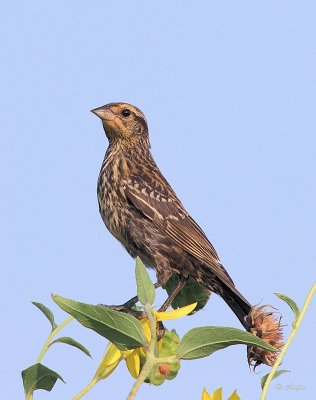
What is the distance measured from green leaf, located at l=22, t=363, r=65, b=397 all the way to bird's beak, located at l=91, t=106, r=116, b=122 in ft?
14.4

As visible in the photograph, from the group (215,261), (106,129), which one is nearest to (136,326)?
(215,261)

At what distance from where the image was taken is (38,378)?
246 cm

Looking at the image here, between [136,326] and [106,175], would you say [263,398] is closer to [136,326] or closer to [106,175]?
[136,326]

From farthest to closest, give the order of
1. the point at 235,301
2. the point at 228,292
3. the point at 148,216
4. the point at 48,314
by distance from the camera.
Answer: the point at 148,216 < the point at 228,292 < the point at 235,301 < the point at 48,314

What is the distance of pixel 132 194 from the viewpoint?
668 centimetres

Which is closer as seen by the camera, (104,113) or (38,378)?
(38,378)

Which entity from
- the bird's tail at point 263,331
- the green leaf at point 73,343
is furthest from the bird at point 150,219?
the green leaf at point 73,343

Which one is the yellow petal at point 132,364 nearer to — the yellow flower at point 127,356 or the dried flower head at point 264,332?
the yellow flower at point 127,356

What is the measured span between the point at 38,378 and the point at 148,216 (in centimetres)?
417

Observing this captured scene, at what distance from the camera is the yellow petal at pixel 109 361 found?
2521 mm

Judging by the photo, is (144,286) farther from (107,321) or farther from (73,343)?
(73,343)

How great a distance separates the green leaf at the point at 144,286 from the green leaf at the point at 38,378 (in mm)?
391

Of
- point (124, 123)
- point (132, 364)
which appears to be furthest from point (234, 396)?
point (124, 123)

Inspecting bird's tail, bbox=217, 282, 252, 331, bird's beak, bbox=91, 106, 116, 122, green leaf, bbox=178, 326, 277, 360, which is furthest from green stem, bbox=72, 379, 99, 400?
bird's beak, bbox=91, 106, 116, 122
